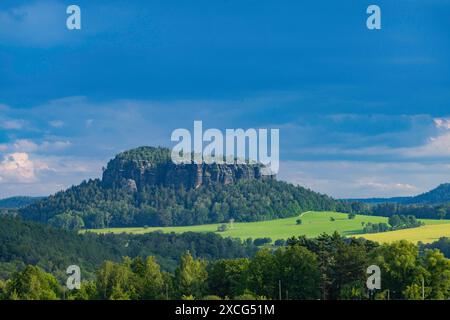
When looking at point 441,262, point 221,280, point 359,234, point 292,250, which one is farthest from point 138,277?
point 359,234

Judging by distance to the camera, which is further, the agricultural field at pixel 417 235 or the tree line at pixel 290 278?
the agricultural field at pixel 417 235

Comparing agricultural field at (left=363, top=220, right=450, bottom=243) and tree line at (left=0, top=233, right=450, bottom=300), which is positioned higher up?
agricultural field at (left=363, top=220, right=450, bottom=243)

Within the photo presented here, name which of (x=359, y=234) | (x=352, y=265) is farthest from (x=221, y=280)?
(x=359, y=234)

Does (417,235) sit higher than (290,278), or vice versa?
(417,235)

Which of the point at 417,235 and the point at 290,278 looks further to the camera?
the point at 417,235

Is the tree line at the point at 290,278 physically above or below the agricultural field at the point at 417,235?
below

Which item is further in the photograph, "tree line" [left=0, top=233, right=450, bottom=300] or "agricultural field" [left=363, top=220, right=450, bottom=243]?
"agricultural field" [left=363, top=220, right=450, bottom=243]
